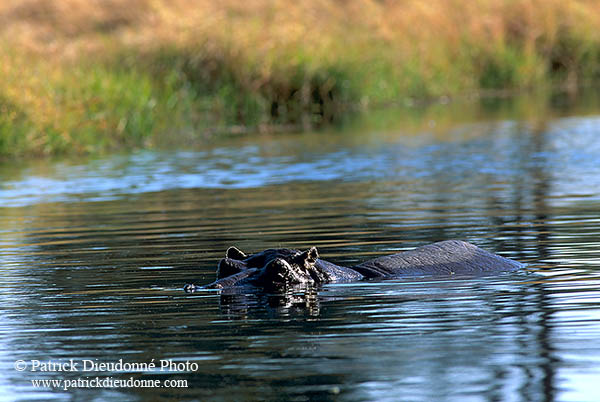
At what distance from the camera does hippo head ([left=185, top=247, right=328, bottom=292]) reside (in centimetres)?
806

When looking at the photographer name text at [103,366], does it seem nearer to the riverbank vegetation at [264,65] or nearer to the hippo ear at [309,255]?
the hippo ear at [309,255]

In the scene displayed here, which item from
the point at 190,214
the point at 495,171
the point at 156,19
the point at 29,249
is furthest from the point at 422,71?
the point at 29,249

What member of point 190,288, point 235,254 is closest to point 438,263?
point 235,254

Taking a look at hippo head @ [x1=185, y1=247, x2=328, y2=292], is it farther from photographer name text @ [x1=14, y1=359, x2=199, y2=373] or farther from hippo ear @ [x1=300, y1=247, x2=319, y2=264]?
photographer name text @ [x1=14, y1=359, x2=199, y2=373]

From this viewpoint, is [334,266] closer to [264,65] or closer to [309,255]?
[309,255]

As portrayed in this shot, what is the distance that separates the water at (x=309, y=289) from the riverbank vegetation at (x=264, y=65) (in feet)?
11.9

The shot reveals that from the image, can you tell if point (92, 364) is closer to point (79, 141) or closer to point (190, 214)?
point (190, 214)

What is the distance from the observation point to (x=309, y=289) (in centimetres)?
816

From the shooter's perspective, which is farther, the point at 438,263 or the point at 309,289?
the point at 438,263

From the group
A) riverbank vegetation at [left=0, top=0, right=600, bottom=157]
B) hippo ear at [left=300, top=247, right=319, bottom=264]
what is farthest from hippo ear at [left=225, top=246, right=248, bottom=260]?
riverbank vegetation at [left=0, top=0, right=600, bottom=157]

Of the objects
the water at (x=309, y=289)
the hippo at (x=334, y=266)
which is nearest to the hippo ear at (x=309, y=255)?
the hippo at (x=334, y=266)

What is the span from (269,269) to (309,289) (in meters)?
0.31

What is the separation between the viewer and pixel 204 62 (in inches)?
1087

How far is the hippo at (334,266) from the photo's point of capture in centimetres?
810
